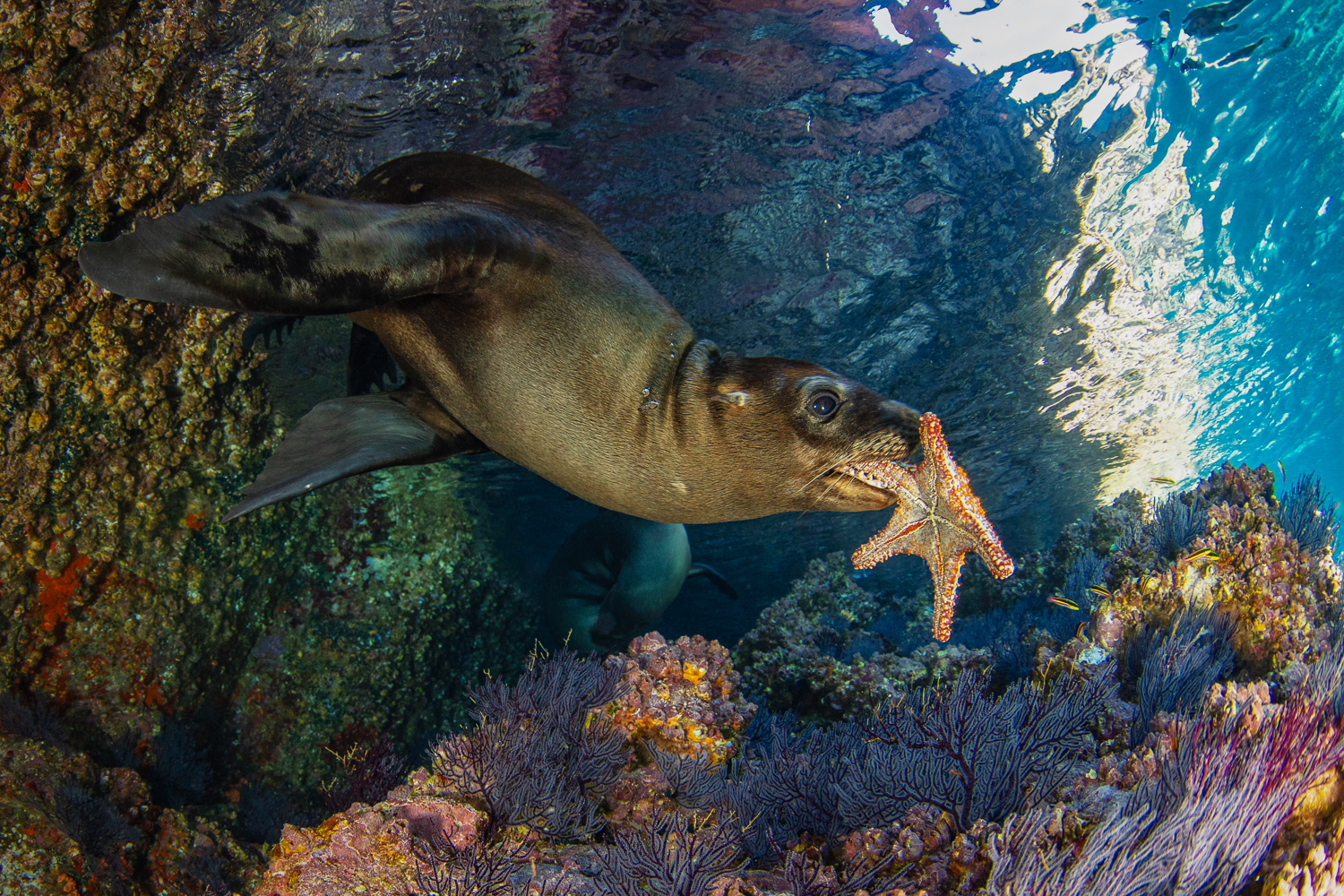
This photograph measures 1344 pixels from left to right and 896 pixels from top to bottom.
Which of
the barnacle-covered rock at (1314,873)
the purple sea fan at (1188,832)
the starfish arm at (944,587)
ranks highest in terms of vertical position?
the starfish arm at (944,587)

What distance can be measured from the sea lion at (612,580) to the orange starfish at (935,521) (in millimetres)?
5206

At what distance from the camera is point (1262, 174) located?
8.22 meters

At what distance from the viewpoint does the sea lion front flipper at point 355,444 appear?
2.63 m

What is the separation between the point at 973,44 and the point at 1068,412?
10.7 metres

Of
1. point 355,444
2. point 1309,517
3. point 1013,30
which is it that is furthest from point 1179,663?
point 1013,30

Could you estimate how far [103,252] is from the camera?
176 cm

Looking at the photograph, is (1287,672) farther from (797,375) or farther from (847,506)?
(797,375)

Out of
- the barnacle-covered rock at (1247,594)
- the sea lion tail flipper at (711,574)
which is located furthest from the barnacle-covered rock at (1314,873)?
the sea lion tail flipper at (711,574)

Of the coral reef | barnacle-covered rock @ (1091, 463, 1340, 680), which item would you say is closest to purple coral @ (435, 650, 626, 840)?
the coral reef

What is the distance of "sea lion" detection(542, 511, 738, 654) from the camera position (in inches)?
309

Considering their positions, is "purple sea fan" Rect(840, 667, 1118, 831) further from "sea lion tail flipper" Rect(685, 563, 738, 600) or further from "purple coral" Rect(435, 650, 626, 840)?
"sea lion tail flipper" Rect(685, 563, 738, 600)

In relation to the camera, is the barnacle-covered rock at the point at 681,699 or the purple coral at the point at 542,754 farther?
the barnacle-covered rock at the point at 681,699

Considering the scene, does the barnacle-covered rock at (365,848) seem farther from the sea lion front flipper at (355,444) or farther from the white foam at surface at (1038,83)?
the white foam at surface at (1038,83)

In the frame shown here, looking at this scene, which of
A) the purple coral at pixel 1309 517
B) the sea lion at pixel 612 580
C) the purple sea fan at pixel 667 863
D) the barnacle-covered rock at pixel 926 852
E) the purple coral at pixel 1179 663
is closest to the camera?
the barnacle-covered rock at pixel 926 852
